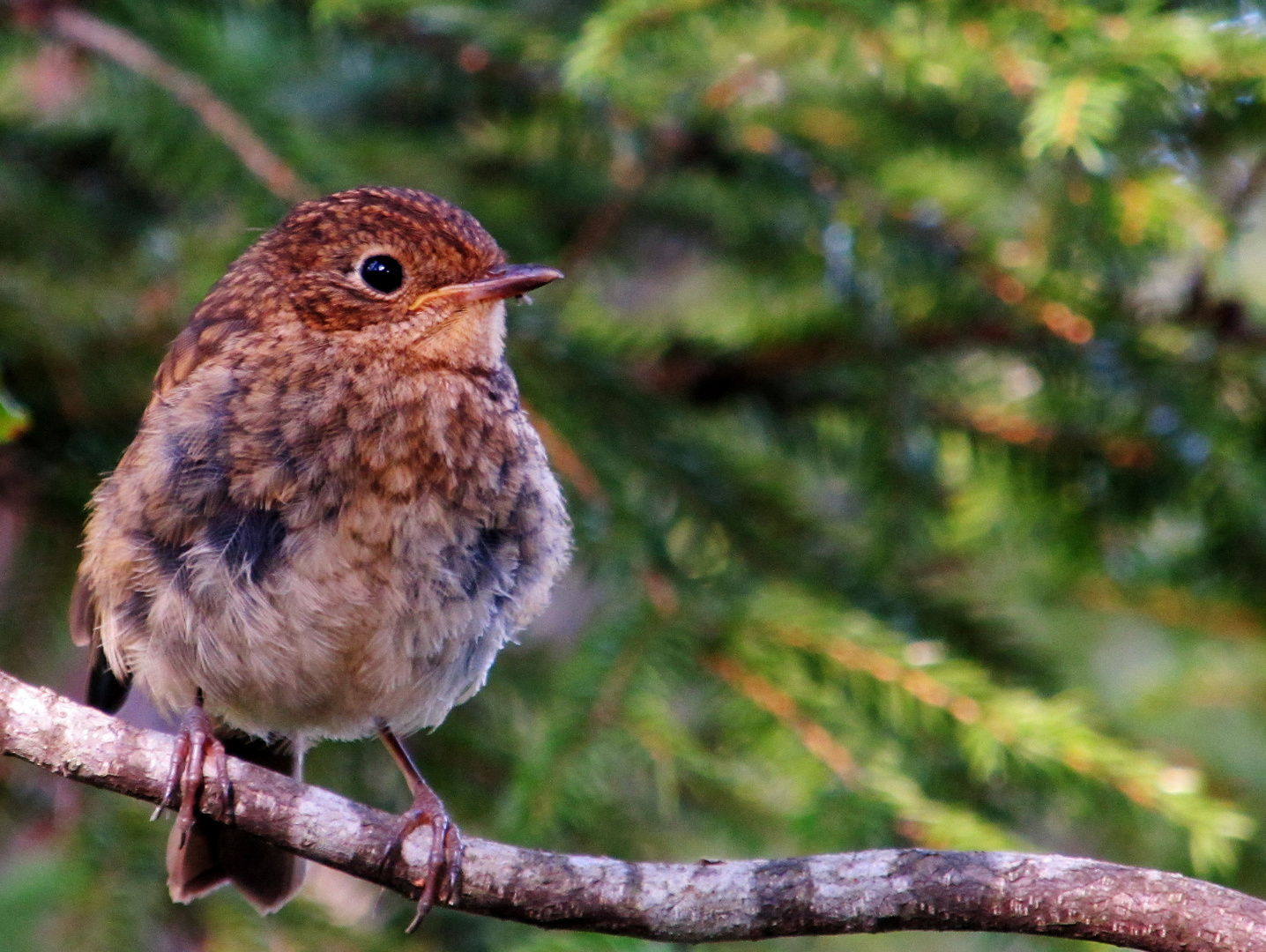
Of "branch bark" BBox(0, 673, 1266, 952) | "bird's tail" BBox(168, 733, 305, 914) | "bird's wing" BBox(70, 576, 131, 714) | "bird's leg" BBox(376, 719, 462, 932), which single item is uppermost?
"branch bark" BBox(0, 673, 1266, 952)

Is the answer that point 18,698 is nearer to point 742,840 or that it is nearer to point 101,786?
point 101,786

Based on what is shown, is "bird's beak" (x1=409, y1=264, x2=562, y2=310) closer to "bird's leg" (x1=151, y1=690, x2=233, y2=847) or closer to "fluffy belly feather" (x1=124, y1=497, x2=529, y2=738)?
"fluffy belly feather" (x1=124, y1=497, x2=529, y2=738)

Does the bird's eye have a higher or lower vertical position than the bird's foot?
higher

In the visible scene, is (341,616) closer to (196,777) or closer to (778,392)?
(196,777)

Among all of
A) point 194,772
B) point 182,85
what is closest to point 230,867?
point 194,772

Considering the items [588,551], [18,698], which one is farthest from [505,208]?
[18,698]

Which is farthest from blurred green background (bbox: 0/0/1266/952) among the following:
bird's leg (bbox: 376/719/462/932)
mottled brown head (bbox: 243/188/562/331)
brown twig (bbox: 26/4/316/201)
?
mottled brown head (bbox: 243/188/562/331)
